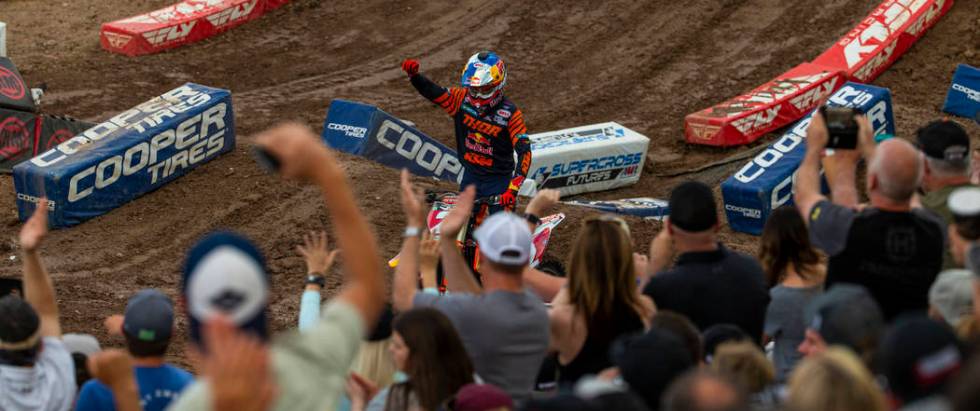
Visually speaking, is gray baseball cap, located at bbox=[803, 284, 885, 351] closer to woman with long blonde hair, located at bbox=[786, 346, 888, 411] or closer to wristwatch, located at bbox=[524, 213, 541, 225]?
woman with long blonde hair, located at bbox=[786, 346, 888, 411]

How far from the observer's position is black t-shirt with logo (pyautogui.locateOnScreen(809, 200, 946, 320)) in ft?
17.7

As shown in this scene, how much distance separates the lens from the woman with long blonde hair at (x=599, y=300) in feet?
17.8

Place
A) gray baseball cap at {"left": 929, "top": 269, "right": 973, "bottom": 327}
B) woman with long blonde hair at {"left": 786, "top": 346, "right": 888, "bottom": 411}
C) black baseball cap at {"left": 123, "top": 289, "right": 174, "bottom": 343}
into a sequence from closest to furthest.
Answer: woman with long blonde hair at {"left": 786, "top": 346, "right": 888, "bottom": 411}
black baseball cap at {"left": 123, "top": 289, "right": 174, "bottom": 343}
gray baseball cap at {"left": 929, "top": 269, "right": 973, "bottom": 327}

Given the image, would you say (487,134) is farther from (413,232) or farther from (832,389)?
(832,389)

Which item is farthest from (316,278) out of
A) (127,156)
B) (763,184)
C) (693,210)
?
(763,184)

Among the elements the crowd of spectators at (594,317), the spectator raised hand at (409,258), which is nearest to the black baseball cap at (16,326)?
the crowd of spectators at (594,317)

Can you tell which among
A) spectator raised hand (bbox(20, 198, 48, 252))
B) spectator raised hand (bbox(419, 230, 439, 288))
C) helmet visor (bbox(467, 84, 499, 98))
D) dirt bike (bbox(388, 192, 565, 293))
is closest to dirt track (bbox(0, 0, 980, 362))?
dirt bike (bbox(388, 192, 565, 293))

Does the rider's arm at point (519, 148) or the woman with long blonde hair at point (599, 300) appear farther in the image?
the rider's arm at point (519, 148)

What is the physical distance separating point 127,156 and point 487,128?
4735 mm

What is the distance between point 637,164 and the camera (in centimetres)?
1591

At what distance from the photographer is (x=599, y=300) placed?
17.8ft

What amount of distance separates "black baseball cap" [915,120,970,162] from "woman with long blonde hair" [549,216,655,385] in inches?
71.6

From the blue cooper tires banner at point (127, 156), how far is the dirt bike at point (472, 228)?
3.25 m

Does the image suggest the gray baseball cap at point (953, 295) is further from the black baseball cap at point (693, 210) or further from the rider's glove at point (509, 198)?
the rider's glove at point (509, 198)
